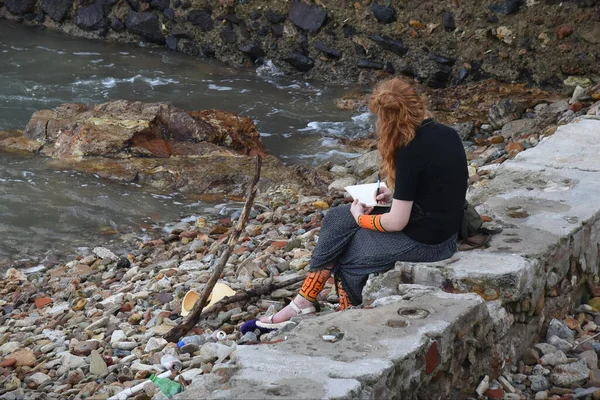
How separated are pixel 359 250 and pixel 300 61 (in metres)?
11.1

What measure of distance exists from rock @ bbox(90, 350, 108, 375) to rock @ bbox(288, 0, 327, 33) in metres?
10.9

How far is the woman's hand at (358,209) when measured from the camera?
15.5 ft

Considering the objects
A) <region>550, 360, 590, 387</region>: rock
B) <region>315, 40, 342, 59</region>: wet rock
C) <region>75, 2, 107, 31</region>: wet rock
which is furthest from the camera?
<region>75, 2, 107, 31</region>: wet rock

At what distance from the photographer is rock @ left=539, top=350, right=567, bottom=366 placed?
433 cm

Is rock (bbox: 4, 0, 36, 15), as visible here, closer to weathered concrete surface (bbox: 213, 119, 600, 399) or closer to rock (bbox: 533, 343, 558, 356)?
weathered concrete surface (bbox: 213, 119, 600, 399)

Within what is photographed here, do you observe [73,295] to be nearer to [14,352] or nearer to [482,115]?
[14,352]

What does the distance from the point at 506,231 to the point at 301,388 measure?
2.08m

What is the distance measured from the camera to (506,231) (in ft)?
16.2

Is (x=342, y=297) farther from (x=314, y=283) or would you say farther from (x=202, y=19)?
(x=202, y=19)

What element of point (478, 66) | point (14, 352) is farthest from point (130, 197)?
point (478, 66)

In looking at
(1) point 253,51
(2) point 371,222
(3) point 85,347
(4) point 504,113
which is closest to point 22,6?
(1) point 253,51

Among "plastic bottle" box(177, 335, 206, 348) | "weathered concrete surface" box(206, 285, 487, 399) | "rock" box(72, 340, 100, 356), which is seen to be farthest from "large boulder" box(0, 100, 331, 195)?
"weathered concrete surface" box(206, 285, 487, 399)

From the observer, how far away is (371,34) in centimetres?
1484

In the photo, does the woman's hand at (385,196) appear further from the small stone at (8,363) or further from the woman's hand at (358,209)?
the small stone at (8,363)
